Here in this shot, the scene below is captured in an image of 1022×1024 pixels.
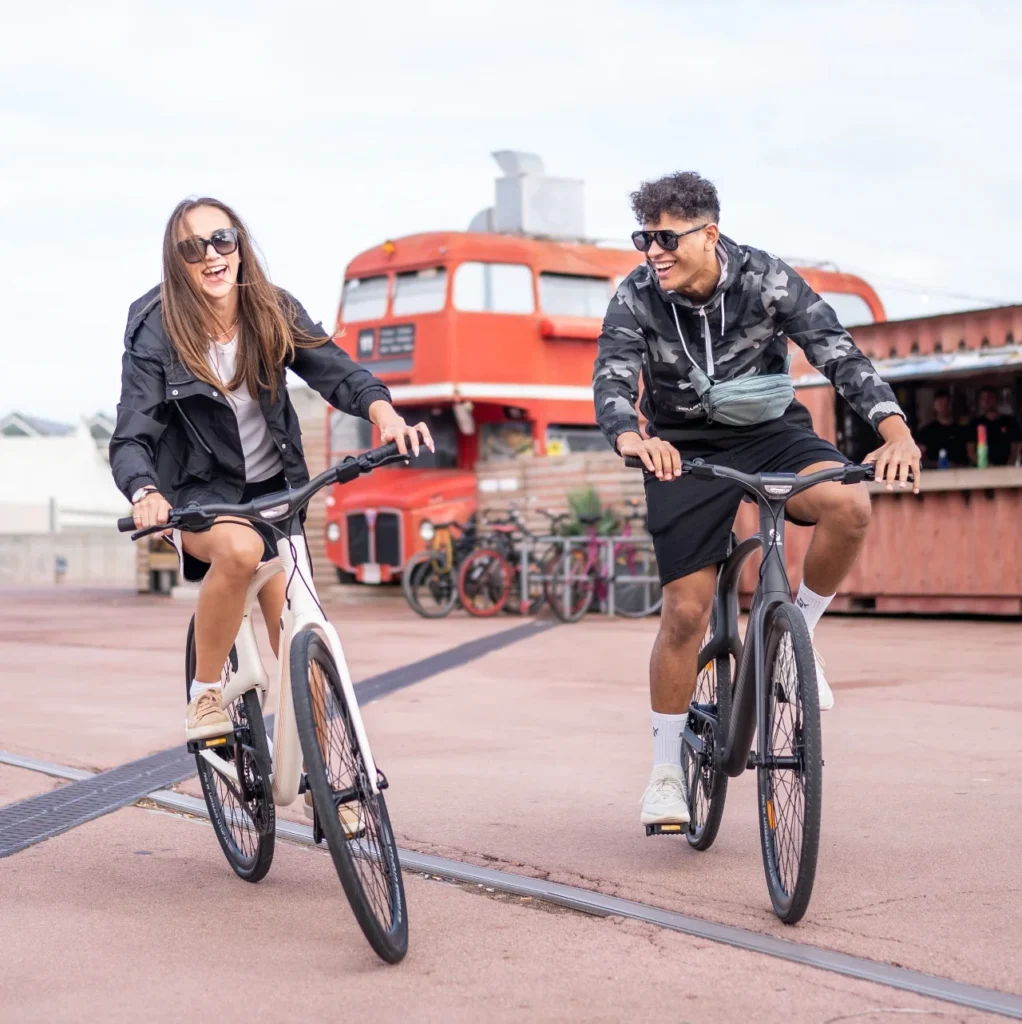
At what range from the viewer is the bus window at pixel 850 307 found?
21.4 meters

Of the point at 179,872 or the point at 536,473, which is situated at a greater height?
the point at 536,473

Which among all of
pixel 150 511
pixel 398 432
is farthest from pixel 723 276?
pixel 150 511

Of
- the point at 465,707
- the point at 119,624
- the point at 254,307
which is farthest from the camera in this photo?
the point at 119,624

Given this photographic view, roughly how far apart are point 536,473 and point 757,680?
1581cm

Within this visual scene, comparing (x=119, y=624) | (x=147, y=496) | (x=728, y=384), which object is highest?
(x=728, y=384)

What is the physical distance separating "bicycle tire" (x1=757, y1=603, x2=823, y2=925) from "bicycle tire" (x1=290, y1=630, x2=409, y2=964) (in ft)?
3.16

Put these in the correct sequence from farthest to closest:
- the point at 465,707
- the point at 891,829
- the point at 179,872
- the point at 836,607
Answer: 1. the point at 836,607
2. the point at 465,707
3. the point at 891,829
4. the point at 179,872

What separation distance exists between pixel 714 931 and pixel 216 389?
1962 millimetres

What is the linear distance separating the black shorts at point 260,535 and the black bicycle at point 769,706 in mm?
979

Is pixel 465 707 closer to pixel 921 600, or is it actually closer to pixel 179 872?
pixel 179 872

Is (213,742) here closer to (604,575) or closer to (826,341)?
(826,341)

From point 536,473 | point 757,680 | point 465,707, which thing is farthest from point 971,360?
point 757,680

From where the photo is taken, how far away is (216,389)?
4.54 meters

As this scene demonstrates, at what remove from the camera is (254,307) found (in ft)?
15.2
